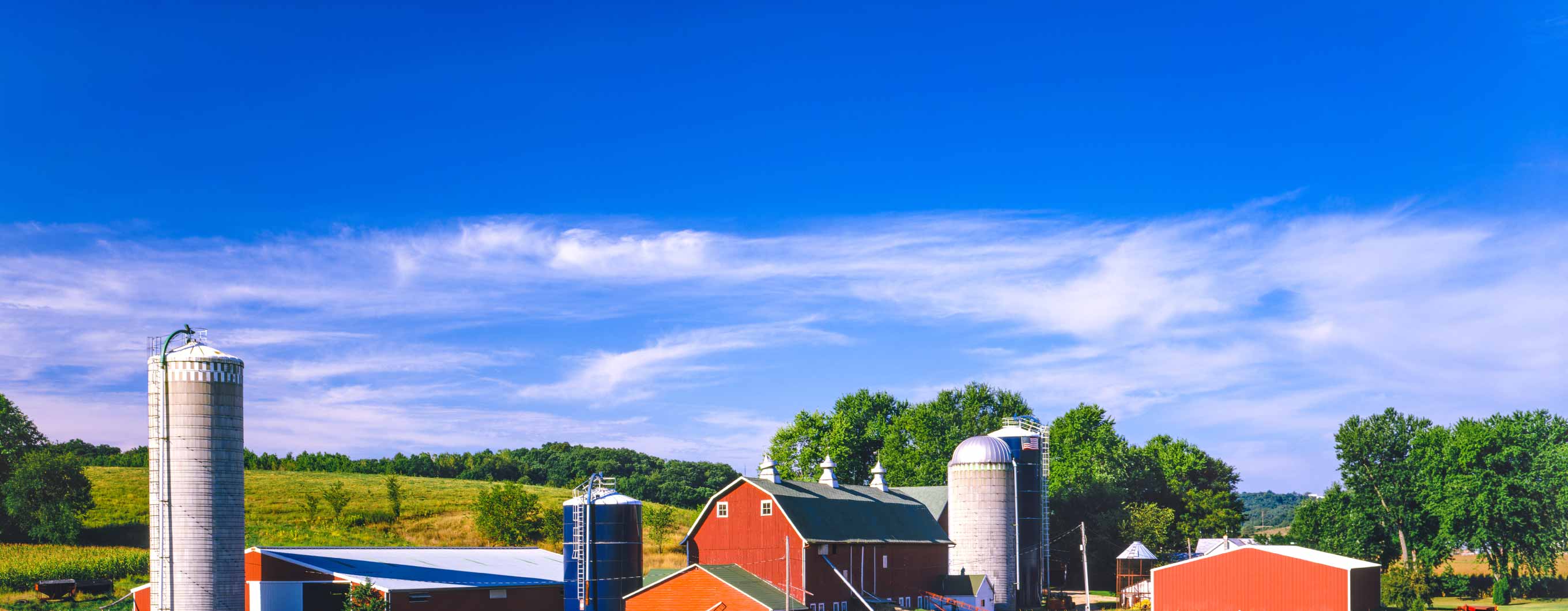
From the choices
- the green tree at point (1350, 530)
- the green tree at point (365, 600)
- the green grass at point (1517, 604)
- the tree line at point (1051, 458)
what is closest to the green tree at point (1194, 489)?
the tree line at point (1051, 458)

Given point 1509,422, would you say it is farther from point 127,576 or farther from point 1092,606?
point 127,576

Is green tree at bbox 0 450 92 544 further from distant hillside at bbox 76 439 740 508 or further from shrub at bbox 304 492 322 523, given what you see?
distant hillside at bbox 76 439 740 508

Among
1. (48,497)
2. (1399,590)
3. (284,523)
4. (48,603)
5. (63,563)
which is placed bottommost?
(1399,590)

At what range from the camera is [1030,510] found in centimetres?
6103

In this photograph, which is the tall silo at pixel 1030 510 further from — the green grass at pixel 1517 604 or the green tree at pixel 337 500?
the green tree at pixel 337 500

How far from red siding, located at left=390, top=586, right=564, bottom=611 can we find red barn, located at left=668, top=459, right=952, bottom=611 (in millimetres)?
4592

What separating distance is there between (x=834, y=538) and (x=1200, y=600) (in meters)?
17.0

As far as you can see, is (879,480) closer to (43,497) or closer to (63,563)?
(63,563)

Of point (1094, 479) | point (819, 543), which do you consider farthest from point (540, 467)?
point (819, 543)

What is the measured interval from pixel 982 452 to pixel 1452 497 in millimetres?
28823

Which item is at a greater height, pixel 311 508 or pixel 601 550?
pixel 601 550

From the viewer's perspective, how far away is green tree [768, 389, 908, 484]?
281ft

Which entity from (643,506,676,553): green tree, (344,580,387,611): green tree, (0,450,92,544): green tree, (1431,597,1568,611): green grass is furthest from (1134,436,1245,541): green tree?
(0,450,92,544): green tree

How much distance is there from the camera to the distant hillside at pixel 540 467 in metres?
110
